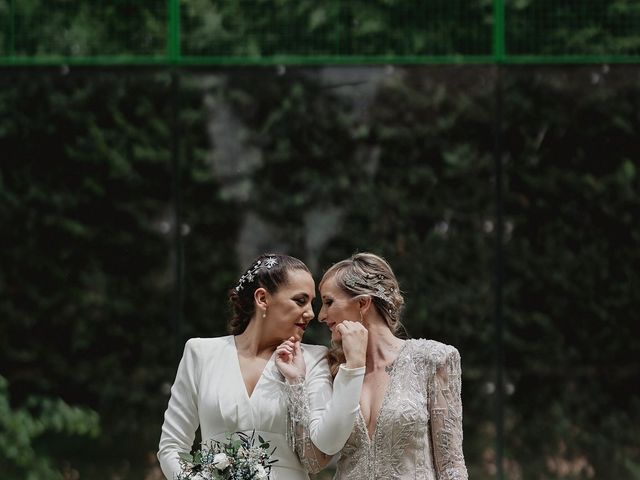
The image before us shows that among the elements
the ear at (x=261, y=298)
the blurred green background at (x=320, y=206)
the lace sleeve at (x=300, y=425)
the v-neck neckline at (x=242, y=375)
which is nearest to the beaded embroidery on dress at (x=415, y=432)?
the lace sleeve at (x=300, y=425)

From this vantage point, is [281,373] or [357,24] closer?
[281,373]

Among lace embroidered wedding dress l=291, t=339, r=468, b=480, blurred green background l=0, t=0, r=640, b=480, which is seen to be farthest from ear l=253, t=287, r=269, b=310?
blurred green background l=0, t=0, r=640, b=480

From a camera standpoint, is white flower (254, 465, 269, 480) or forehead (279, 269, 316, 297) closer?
white flower (254, 465, 269, 480)

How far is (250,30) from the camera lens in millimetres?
6820

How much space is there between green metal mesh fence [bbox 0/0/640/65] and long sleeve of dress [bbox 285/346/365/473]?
3180 mm

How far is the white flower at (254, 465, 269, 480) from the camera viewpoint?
12.0 ft

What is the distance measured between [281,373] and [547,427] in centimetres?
329

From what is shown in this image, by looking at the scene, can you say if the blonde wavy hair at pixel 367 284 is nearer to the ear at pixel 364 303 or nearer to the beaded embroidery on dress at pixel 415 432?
the ear at pixel 364 303

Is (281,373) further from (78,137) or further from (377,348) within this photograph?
(78,137)

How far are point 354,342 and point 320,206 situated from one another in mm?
3069

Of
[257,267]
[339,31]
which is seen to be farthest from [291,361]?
[339,31]

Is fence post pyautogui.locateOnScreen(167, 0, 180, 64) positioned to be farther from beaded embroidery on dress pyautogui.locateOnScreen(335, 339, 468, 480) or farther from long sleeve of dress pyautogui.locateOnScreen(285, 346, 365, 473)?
beaded embroidery on dress pyautogui.locateOnScreen(335, 339, 468, 480)

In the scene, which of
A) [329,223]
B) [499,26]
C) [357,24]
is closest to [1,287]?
[329,223]

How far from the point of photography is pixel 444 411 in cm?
387
